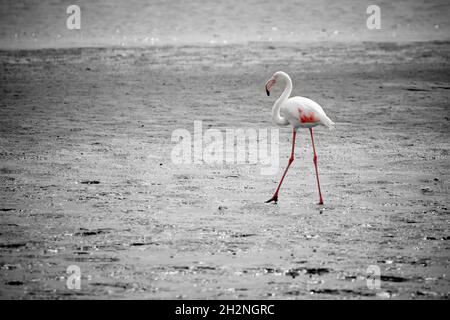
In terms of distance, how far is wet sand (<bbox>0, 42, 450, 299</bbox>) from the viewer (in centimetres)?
611

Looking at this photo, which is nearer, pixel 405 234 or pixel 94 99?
pixel 405 234

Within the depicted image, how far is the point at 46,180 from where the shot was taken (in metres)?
9.24

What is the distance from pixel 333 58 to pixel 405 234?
13.8 m

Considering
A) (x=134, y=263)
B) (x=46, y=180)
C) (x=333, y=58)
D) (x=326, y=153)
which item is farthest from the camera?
(x=333, y=58)

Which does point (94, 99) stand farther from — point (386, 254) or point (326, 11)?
point (326, 11)

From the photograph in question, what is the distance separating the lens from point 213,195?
864 centimetres

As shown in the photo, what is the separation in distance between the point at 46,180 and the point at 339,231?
3.85 meters

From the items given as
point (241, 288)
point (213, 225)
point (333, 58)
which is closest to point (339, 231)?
point (213, 225)

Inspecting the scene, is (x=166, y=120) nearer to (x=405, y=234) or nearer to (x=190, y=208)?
(x=190, y=208)

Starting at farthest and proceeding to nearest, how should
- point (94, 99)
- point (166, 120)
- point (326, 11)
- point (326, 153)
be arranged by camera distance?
point (326, 11)
point (94, 99)
point (166, 120)
point (326, 153)

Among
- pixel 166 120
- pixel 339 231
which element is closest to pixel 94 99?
pixel 166 120

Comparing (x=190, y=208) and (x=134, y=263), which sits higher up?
(x=190, y=208)

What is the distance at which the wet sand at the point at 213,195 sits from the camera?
6109 millimetres
